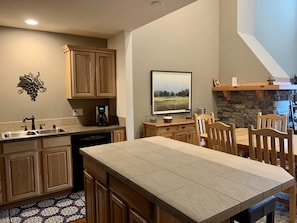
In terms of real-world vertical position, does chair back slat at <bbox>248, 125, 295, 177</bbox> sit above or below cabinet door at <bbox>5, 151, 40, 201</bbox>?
above

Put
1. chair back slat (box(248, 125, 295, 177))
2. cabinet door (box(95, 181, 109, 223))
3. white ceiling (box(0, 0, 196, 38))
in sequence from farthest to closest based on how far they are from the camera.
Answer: white ceiling (box(0, 0, 196, 38))
chair back slat (box(248, 125, 295, 177))
cabinet door (box(95, 181, 109, 223))

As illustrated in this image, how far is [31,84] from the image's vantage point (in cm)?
347

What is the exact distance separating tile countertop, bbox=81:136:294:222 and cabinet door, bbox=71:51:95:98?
1707 mm

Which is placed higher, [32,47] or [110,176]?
[32,47]

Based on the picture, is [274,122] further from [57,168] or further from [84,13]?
[57,168]

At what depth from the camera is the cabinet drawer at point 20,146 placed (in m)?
2.83

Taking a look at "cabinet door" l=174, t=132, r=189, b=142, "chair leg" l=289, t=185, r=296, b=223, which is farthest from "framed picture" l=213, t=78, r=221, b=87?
"chair leg" l=289, t=185, r=296, b=223

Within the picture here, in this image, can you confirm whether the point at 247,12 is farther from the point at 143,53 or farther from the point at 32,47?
the point at 32,47

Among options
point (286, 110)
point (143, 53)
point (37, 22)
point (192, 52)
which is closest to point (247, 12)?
point (192, 52)

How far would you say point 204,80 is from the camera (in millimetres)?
5355

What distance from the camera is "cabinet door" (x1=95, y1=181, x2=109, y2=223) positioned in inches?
70.8

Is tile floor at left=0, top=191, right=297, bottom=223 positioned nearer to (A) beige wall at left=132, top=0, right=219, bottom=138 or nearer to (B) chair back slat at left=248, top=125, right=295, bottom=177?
(B) chair back slat at left=248, top=125, right=295, bottom=177

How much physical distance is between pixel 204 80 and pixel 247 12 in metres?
1.77

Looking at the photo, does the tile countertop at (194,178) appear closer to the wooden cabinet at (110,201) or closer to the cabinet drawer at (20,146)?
the wooden cabinet at (110,201)
